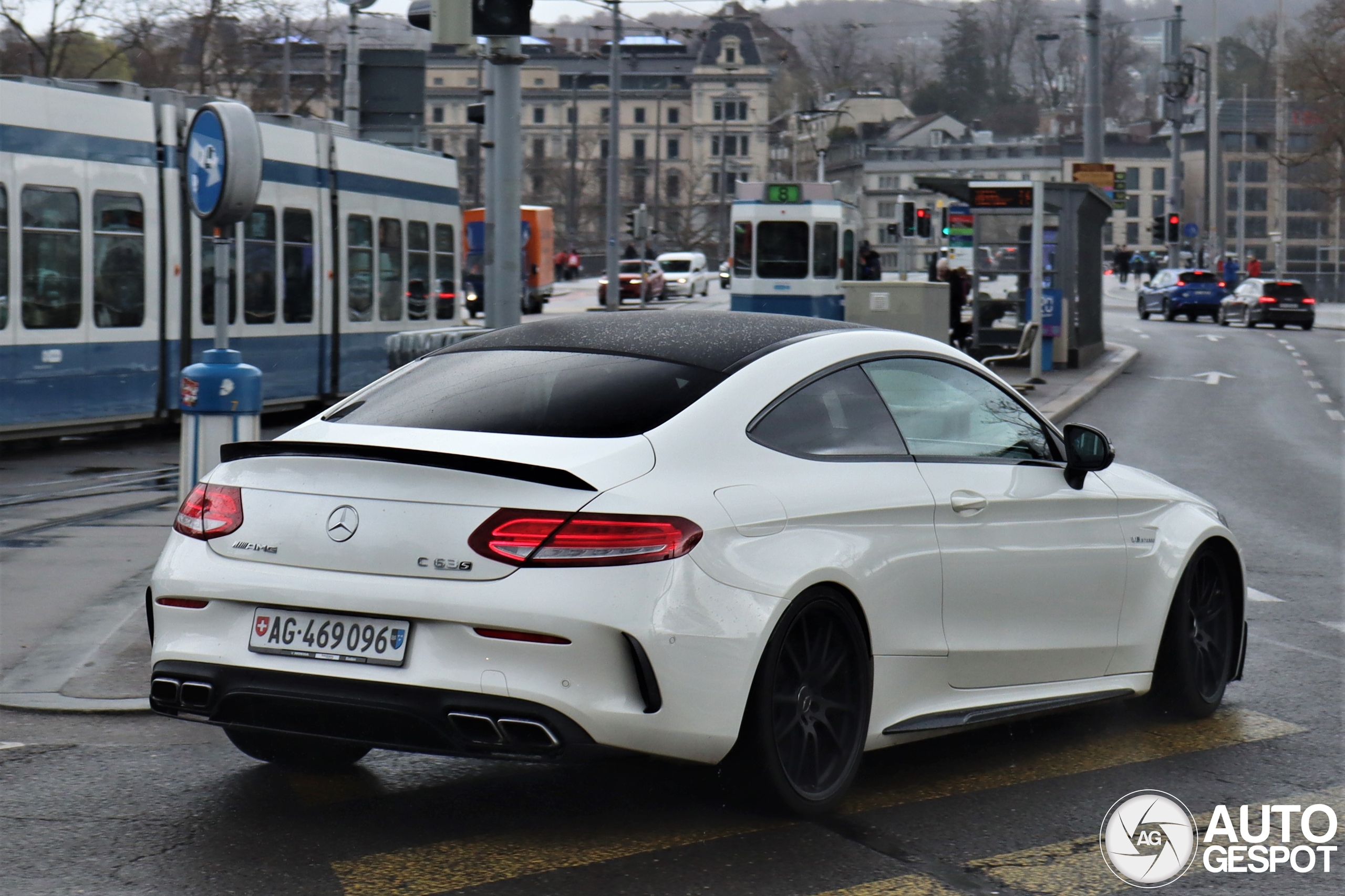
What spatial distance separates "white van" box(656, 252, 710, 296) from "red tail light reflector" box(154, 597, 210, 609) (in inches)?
2735

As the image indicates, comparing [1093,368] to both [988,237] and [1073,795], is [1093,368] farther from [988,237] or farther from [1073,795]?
[1073,795]

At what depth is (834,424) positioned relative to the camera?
5.36m

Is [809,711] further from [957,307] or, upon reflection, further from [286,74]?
[286,74]

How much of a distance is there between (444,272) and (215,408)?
50.8 ft

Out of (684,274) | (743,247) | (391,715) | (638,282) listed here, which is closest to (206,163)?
(391,715)

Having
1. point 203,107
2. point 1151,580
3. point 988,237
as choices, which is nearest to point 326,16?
point 988,237

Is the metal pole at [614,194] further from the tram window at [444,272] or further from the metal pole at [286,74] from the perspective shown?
the tram window at [444,272]

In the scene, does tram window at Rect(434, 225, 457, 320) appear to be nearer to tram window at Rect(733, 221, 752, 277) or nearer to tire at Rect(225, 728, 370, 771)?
tram window at Rect(733, 221, 752, 277)

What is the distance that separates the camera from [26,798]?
17.4 ft

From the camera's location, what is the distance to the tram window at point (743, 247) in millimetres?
38344

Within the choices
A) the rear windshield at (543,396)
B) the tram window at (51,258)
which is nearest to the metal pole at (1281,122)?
the tram window at (51,258)

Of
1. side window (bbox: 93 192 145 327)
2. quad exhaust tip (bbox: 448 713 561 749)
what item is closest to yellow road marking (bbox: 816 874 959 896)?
quad exhaust tip (bbox: 448 713 561 749)

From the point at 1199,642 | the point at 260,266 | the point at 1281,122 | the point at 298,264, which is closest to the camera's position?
the point at 1199,642

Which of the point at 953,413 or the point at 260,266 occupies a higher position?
the point at 260,266
